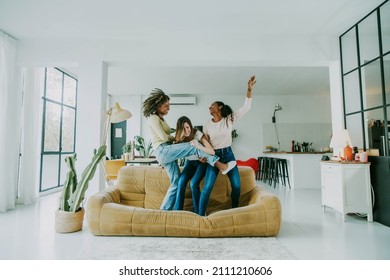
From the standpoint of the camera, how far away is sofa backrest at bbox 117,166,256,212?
294 cm

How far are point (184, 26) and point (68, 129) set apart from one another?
13.7 ft

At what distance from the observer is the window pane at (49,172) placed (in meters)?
5.11

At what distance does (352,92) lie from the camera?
12.0 feet

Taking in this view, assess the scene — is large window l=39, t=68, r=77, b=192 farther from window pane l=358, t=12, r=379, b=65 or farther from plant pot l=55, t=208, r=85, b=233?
window pane l=358, t=12, r=379, b=65

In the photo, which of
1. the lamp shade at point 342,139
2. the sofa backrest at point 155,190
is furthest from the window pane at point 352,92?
the sofa backrest at point 155,190

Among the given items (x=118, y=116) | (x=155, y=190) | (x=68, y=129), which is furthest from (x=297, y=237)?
(x=68, y=129)

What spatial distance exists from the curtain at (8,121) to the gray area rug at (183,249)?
93.3 inches

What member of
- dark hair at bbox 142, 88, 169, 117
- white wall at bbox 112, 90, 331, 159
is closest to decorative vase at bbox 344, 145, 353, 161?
dark hair at bbox 142, 88, 169, 117

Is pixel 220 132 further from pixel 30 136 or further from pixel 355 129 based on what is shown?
pixel 30 136

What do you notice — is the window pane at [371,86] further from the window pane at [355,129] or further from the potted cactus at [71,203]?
the potted cactus at [71,203]

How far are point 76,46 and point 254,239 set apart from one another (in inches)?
161

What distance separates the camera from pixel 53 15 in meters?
3.29
